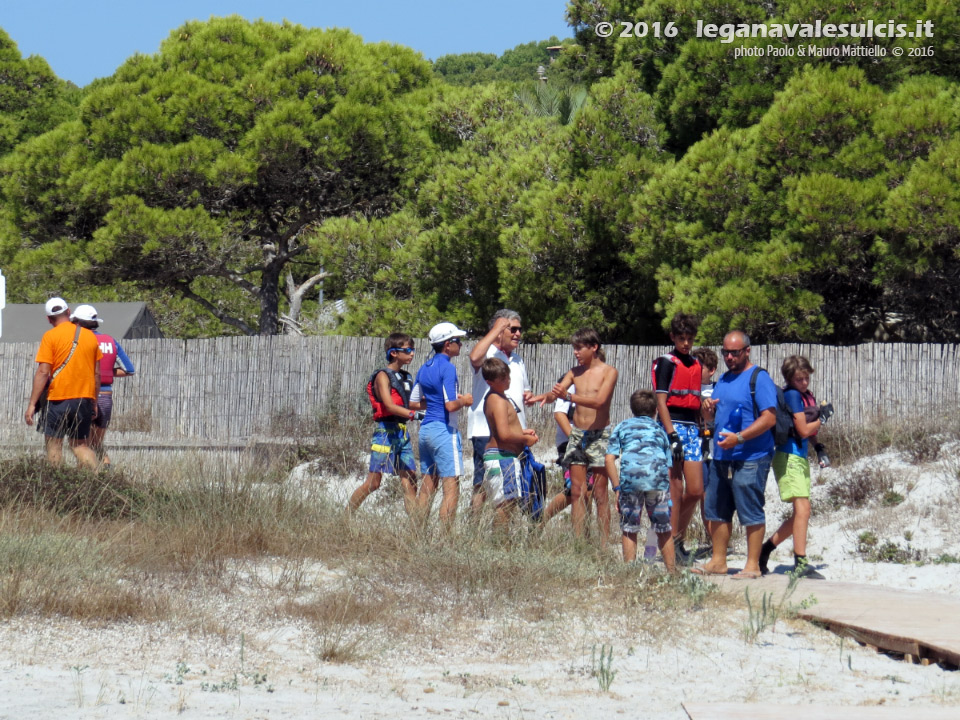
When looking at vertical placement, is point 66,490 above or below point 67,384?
below

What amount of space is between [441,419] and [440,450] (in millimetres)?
230

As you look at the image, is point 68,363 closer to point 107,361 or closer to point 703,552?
point 107,361

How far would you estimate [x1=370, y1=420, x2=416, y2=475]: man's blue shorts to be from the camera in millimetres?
8570

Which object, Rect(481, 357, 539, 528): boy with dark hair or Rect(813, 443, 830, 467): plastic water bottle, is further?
Rect(813, 443, 830, 467): plastic water bottle

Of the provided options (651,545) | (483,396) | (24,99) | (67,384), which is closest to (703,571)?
(651,545)

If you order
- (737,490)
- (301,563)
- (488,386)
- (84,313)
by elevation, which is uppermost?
(84,313)

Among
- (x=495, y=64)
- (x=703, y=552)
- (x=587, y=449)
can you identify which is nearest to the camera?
(x=587, y=449)

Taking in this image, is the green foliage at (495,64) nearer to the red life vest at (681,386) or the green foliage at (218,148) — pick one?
the green foliage at (218,148)

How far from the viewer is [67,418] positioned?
30.0ft

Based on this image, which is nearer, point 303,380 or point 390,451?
point 390,451

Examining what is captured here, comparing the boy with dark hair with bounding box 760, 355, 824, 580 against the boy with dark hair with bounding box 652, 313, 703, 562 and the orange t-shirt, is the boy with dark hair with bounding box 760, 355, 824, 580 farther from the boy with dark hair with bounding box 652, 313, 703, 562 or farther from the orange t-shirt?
the orange t-shirt

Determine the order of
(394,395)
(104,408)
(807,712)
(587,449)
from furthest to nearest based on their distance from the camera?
(104,408)
(394,395)
(587,449)
(807,712)

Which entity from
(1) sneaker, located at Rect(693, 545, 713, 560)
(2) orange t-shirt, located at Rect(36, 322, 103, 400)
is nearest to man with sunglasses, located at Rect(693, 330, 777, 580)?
(1) sneaker, located at Rect(693, 545, 713, 560)

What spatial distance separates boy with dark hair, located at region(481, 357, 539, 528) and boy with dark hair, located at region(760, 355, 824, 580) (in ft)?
5.58
